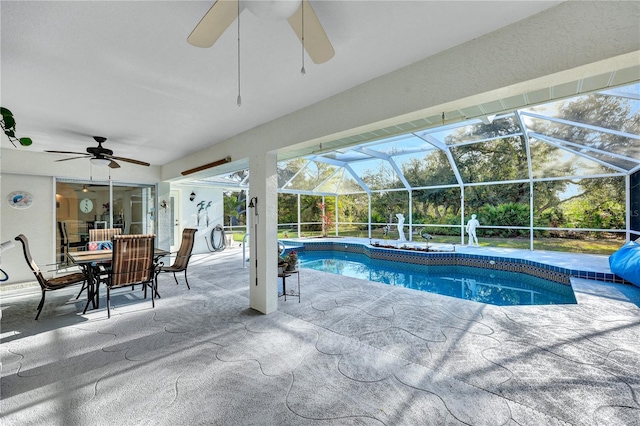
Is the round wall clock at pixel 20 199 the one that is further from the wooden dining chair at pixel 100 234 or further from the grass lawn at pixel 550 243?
the grass lawn at pixel 550 243

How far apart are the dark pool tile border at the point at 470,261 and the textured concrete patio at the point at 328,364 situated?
131 cm

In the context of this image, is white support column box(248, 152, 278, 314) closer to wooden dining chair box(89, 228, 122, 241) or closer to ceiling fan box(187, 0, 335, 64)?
ceiling fan box(187, 0, 335, 64)

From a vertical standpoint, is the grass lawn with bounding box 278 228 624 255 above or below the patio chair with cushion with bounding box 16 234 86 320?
below

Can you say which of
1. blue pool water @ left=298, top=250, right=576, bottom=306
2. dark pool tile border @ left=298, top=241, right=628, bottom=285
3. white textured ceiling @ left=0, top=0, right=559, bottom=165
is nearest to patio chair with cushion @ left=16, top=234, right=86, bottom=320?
white textured ceiling @ left=0, top=0, right=559, bottom=165

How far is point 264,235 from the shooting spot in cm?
387

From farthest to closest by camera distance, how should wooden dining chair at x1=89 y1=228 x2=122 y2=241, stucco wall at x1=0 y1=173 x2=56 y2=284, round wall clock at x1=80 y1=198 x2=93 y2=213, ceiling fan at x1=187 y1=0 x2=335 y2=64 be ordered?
round wall clock at x1=80 y1=198 x2=93 y2=213, wooden dining chair at x1=89 y1=228 x2=122 y2=241, stucco wall at x1=0 y1=173 x2=56 y2=284, ceiling fan at x1=187 y1=0 x2=335 y2=64

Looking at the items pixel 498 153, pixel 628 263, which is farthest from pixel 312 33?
pixel 498 153

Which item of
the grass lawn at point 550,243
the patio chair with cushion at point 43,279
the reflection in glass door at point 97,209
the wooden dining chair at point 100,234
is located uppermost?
the reflection in glass door at point 97,209

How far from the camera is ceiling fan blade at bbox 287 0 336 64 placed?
1.44 m

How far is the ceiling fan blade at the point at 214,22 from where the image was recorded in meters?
1.33

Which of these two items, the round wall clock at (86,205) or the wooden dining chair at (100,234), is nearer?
the wooden dining chair at (100,234)

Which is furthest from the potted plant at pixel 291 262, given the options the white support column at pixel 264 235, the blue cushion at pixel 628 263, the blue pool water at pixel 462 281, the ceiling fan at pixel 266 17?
the blue cushion at pixel 628 263

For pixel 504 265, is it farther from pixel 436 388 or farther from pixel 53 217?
pixel 53 217

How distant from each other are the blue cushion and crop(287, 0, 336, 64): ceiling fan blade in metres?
6.13
